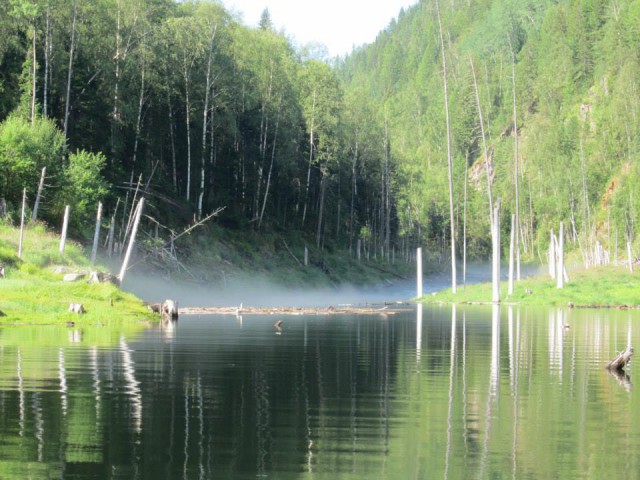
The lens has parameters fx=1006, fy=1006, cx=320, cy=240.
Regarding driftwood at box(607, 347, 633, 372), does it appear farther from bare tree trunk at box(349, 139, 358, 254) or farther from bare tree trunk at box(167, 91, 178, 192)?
bare tree trunk at box(349, 139, 358, 254)

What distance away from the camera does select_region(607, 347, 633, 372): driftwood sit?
75.4 feet

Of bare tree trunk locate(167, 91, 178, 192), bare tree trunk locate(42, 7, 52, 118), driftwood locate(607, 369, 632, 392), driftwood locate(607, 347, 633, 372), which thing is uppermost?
bare tree trunk locate(42, 7, 52, 118)

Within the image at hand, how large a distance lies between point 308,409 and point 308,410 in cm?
11

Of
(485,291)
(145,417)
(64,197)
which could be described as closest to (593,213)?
(485,291)

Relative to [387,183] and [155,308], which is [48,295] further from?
[387,183]

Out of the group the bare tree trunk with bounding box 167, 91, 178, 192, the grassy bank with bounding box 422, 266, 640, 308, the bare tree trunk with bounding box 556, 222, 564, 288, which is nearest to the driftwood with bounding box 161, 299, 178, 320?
the grassy bank with bounding box 422, 266, 640, 308

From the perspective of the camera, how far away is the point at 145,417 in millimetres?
15266

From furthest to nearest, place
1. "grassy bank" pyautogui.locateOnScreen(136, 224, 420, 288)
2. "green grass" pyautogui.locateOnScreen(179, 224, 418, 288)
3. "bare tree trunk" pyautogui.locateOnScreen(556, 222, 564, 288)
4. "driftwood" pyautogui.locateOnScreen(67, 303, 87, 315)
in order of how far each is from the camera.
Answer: "green grass" pyautogui.locateOnScreen(179, 224, 418, 288) < "grassy bank" pyautogui.locateOnScreen(136, 224, 420, 288) < "bare tree trunk" pyautogui.locateOnScreen(556, 222, 564, 288) < "driftwood" pyautogui.locateOnScreen(67, 303, 87, 315)

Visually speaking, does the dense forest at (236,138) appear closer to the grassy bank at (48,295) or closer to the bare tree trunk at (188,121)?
the bare tree trunk at (188,121)

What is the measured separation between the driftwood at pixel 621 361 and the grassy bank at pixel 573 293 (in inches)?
1612

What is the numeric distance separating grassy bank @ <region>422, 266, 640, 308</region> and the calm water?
34.6m

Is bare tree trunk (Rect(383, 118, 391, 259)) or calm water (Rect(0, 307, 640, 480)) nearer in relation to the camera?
calm water (Rect(0, 307, 640, 480))

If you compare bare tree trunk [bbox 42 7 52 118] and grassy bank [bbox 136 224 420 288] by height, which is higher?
bare tree trunk [bbox 42 7 52 118]

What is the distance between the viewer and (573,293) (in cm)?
6662
